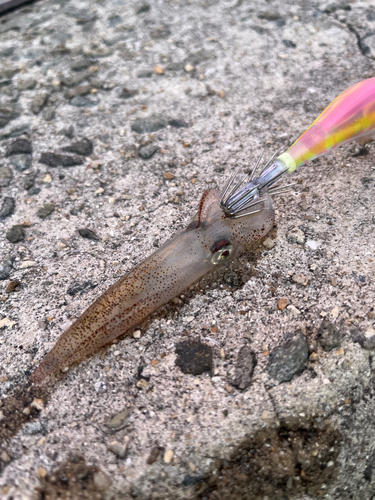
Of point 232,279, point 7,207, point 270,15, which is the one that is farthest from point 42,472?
point 270,15

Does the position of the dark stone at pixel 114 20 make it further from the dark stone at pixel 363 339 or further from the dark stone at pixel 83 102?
the dark stone at pixel 363 339

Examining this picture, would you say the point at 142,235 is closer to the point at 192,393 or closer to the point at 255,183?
the point at 255,183

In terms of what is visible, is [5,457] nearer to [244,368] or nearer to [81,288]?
[81,288]

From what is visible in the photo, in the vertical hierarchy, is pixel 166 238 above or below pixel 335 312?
above

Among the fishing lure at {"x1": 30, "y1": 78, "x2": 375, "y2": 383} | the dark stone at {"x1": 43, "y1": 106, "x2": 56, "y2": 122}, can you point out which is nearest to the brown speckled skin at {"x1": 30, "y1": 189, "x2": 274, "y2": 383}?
the fishing lure at {"x1": 30, "y1": 78, "x2": 375, "y2": 383}

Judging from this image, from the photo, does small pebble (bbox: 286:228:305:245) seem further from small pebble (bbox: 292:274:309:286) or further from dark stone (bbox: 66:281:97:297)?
dark stone (bbox: 66:281:97:297)

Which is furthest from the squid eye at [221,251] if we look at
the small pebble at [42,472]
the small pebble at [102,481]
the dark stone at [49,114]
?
the dark stone at [49,114]
